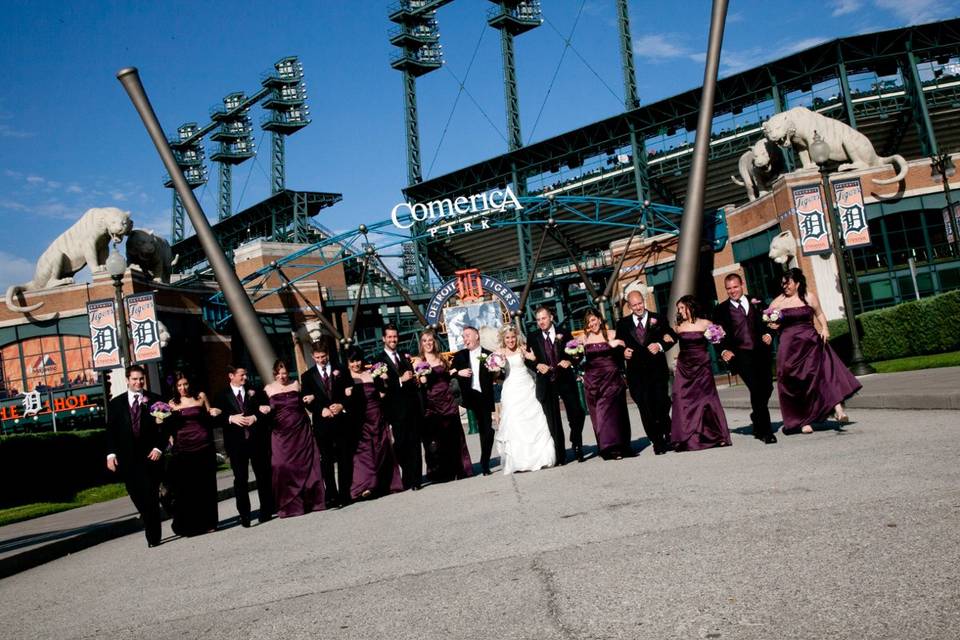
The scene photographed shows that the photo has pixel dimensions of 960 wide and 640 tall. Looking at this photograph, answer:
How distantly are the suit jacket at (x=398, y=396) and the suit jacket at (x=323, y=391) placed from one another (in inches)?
26.5

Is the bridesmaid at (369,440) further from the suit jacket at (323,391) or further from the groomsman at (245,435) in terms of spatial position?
the groomsman at (245,435)

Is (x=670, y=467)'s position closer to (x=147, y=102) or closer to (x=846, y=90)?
(x=147, y=102)

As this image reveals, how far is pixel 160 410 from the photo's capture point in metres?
10.6

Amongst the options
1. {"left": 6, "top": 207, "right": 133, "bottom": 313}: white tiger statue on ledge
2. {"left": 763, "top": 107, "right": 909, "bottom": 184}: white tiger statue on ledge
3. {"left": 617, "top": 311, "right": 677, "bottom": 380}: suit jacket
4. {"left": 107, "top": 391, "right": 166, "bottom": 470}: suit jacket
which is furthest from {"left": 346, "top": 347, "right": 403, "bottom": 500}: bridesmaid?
{"left": 6, "top": 207, "right": 133, "bottom": 313}: white tiger statue on ledge

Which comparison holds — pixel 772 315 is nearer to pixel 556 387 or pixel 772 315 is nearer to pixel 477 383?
pixel 556 387

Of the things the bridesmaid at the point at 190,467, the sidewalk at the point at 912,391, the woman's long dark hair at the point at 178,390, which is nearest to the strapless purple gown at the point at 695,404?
the sidewalk at the point at 912,391

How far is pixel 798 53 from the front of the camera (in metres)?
51.9

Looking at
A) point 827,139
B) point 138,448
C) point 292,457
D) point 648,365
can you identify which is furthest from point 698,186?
point 827,139

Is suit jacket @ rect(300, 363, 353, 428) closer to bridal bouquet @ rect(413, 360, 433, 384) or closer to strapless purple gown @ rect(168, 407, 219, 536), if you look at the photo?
bridal bouquet @ rect(413, 360, 433, 384)

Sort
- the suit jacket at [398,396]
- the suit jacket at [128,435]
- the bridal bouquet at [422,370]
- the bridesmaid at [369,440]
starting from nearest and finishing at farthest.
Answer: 1. the suit jacket at [128,435]
2. the bridesmaid at [369,440]
3. the suit jacket at [398,396]
4. the bridal bouquet at [422,370]

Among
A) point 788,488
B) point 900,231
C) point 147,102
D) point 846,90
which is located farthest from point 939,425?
point 846,90

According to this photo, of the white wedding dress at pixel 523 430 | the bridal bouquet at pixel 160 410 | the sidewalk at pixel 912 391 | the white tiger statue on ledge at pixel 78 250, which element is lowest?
the sidewalk at pixel 912 391

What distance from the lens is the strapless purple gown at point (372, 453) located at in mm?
11961

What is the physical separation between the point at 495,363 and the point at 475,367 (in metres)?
0.68
